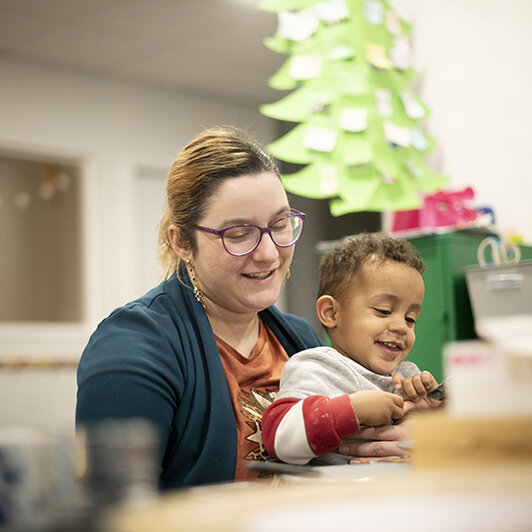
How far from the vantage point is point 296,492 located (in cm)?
48

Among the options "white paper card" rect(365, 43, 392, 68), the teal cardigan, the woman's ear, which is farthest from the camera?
"white paper card" rect(365, 43, 392, 68)

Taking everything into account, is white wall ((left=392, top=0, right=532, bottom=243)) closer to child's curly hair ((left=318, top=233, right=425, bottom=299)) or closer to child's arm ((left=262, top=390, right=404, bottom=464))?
child's curly hair ((left=318, top=233, right=425, bottom=299))

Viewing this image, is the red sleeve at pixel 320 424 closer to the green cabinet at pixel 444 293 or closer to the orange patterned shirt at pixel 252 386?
the orange patterned shirt at pixel 252 386

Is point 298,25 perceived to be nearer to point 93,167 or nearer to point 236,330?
point 236,330

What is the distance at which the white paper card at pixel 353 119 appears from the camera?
3197 millimetres

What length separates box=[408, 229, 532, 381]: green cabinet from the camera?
2.89 meters

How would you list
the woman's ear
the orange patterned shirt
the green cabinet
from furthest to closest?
the green cabinet → the woman's ear → the orange patterned shirt

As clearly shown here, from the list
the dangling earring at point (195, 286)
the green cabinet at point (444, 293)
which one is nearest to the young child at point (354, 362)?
the dangling earring at point (195, 286)

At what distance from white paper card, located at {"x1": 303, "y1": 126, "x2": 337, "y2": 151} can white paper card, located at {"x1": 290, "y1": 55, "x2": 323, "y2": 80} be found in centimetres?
25

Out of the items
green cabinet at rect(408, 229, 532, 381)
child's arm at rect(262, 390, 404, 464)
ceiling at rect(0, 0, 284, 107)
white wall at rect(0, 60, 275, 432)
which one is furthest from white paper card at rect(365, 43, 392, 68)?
child's arm at rect(262, 390, 404, 464)

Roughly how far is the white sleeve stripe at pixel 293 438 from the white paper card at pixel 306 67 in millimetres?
2346

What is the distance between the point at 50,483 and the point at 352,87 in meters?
2.95

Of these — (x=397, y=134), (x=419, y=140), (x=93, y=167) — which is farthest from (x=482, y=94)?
(x=93, y=167)

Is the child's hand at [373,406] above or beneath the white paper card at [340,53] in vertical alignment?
beneath
